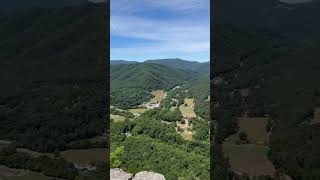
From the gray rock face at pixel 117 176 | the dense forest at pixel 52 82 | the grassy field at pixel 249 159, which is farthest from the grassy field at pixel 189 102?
the gray rock face at pixel 117 176

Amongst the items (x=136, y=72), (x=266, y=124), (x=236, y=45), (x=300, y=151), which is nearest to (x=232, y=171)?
(x=300, y=151)

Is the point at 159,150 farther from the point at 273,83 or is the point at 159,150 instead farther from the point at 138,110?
the point at 138,110

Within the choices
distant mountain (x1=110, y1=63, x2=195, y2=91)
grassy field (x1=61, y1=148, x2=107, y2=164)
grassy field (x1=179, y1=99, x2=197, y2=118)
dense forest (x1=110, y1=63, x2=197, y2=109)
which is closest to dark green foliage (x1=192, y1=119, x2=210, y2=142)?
grassy field (x1=179, y1=99, x2=197, y2=118)

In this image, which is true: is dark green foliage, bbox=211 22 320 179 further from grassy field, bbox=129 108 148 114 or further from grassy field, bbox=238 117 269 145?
grassy field, bbox=129 108 148 114

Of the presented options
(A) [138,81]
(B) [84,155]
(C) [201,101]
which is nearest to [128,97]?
(C) [201,101]

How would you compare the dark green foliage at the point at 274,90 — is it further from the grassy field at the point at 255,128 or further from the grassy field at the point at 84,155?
the grassy field at the point at 84,155

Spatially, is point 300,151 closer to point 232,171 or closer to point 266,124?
point 232,171
